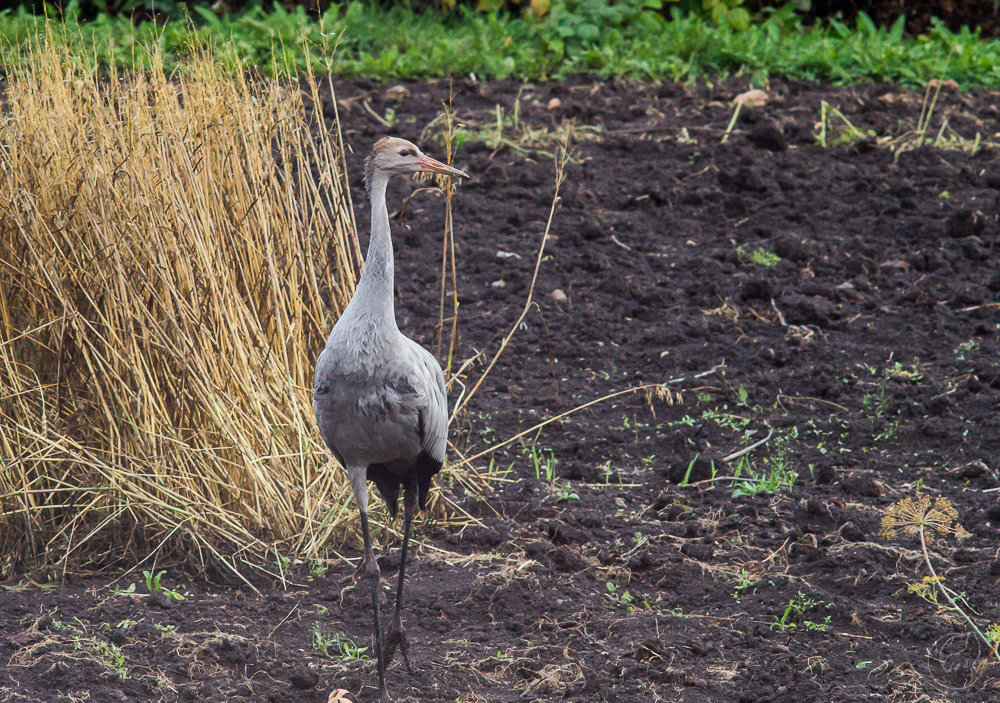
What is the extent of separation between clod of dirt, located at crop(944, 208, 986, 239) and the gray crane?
359 centimetres

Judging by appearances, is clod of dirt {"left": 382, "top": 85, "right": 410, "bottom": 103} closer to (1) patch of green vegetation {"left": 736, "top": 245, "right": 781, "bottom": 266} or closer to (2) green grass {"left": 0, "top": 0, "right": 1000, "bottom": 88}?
(2) green grass {"left": 0, "top": 0, "right": 1000, "bottom": 88}

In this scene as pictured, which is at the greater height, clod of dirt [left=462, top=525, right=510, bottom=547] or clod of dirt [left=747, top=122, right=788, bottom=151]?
clod of dirt [left=747, top=122, right=788, bottom=151]

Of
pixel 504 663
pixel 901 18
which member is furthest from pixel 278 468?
pixel 901 18

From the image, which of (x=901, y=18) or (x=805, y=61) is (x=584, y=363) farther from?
(x=901, y=18)

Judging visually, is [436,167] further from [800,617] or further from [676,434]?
[676,434]

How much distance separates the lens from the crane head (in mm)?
3264

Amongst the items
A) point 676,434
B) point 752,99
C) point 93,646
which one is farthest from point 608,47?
point 93,646

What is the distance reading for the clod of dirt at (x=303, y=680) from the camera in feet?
10.8

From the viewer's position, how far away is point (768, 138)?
6.70 m

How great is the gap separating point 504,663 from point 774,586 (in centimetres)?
97

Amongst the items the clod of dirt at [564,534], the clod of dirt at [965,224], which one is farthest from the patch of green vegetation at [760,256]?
the clod of dirt at [564,534]

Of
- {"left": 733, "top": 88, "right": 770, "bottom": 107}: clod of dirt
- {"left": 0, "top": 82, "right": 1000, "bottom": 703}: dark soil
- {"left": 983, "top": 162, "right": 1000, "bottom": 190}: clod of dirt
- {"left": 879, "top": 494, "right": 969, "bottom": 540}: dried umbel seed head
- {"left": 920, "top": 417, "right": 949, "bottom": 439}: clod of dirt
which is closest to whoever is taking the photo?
{"left": 879, "top": 494, "right": 969, "bottom": 540}: dried umbel seed head

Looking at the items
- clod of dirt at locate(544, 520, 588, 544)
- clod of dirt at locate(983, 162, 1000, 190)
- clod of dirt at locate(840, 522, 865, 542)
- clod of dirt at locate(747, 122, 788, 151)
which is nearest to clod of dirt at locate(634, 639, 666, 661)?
clod of dirt at locate(544, 520, 588, 544)

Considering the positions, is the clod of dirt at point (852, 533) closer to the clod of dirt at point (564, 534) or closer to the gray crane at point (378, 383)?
the clod of dirt at point (564, 534)
